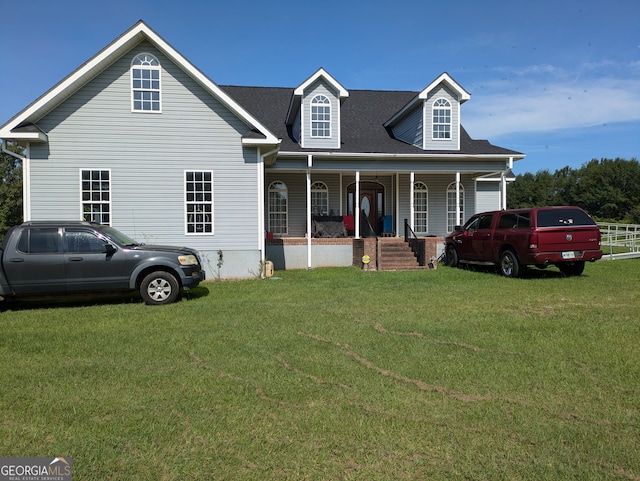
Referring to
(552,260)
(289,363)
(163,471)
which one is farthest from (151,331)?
(552,260)

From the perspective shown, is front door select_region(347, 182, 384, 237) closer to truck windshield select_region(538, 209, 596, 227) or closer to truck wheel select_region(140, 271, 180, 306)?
truck windshield select_region(538, 209, 596, 227)

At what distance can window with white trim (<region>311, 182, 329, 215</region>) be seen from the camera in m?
19.8

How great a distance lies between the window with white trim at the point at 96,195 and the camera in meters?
13.4

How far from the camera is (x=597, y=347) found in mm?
5801

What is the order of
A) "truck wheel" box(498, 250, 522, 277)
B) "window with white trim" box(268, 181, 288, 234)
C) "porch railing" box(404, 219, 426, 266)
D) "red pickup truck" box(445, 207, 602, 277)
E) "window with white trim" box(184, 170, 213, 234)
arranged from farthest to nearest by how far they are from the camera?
"window with white trim" box(268, 181, 288, 234) < "porch railing" box(404, 219, 426, 266) < "window with white trim" box(184, 170, 213, 234) < "truck wheel" box(498, 250, 522, 277) < "red pickup truck" box(445, 207, 602, 277)

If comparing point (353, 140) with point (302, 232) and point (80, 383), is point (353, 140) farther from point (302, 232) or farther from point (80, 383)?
point (80, 383)

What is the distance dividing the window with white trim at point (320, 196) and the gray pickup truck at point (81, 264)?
1051 cm

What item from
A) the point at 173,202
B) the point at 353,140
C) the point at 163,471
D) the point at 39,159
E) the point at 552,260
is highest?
the point at 353,140

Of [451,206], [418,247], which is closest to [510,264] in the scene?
[418,247]

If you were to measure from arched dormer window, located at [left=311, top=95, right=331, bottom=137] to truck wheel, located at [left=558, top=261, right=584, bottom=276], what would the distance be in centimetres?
951

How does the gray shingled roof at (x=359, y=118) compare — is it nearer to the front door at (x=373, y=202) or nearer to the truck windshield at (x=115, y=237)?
the front door at (x=373, y=202)

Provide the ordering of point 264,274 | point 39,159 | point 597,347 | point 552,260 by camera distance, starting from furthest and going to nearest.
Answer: point 264,274
point 39,159
point 552,260
point 597,347

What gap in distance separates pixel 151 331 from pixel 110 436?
3.62 m

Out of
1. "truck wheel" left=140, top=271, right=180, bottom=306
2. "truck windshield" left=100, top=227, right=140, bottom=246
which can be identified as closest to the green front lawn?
"truck wheel" left=140, top=271, right=180, bottom=306
